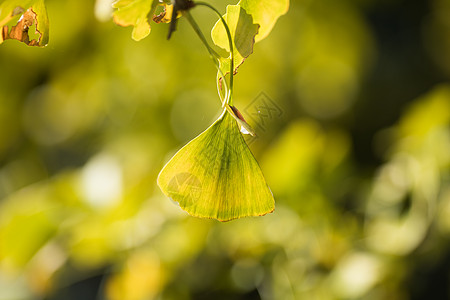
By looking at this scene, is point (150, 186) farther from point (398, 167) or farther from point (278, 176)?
point (398, 167)

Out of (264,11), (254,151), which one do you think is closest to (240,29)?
(264,11)

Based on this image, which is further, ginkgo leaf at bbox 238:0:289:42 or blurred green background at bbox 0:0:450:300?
blurred green background at bbox 0:0:450:300

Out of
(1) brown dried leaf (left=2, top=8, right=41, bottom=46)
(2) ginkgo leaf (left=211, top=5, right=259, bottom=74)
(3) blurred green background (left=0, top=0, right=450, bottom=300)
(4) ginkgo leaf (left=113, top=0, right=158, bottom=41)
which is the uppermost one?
(1) brown dried leaf (left=2, top=8, right=41, bottom=46)

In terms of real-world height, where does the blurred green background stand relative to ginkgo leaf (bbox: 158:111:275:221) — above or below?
below

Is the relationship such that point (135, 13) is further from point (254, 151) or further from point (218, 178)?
point (254, 151)

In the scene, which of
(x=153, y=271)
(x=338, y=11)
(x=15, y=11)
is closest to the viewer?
(x=15, y=11)

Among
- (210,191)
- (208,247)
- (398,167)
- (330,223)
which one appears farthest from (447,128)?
(210,191)
